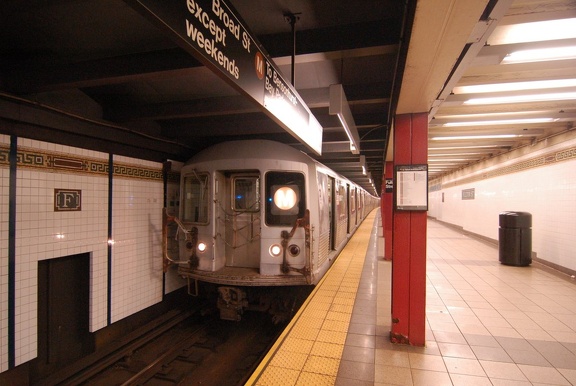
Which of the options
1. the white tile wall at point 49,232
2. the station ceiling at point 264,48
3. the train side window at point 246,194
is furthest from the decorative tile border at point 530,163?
the white tile wall at point 49,232

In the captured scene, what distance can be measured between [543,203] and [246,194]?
7691mm

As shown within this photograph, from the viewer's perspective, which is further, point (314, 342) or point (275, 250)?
point (275, 250)

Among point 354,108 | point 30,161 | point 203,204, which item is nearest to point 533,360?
point 354,108

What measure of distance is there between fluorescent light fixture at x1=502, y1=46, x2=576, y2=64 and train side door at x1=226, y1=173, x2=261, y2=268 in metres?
3.72

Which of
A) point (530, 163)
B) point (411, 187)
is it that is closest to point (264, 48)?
point (411, 187)

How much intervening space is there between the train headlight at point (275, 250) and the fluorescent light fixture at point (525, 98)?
3.64m

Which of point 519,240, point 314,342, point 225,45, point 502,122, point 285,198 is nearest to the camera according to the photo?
point 225,45

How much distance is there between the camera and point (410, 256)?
11.9 feet

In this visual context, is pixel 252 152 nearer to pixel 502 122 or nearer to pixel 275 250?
pixel 275 250

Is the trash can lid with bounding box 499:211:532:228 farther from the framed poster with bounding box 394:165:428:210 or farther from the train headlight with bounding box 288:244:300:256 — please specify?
the train headlight with bounding box 288:244:300:256

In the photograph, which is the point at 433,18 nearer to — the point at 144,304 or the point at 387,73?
the point at 387,73

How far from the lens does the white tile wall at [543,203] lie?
676 centimetres

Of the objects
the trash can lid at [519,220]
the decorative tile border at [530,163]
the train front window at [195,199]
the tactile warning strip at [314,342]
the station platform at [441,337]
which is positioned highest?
the decorative tile border at [530,163]

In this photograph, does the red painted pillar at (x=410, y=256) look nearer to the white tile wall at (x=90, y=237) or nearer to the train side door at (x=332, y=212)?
the train side door at (x=332, y=212)
